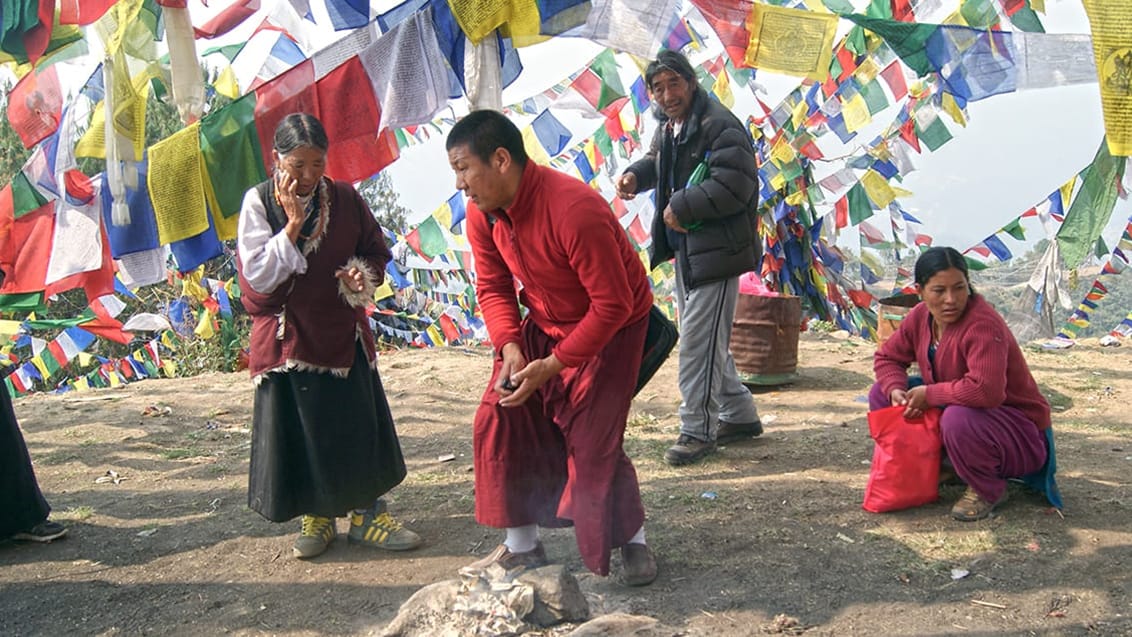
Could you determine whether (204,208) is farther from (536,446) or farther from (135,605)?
(536,446)

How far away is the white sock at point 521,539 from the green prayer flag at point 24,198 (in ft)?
11.2

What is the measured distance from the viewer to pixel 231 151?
4.28 metres

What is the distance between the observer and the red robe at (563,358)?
2783 mm

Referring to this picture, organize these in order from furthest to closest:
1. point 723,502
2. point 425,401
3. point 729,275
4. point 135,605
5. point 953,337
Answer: point 425,401 < point 729,275 < point 723,502 < point 953,337 < point 135,605

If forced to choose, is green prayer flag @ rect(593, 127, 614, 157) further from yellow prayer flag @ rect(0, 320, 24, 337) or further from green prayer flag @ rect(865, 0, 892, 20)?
yellow prayer flag @ rect(0, 320, 24, 337)

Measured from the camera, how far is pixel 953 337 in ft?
11.8

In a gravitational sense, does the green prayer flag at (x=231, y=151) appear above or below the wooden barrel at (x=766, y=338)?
above

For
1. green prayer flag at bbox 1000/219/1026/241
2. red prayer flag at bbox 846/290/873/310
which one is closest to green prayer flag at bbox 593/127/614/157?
red prayer flag at bbox 846/290/873/310

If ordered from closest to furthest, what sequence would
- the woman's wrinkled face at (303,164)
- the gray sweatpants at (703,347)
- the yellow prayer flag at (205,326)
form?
the woman's wrinkled face at (303,164)
the gray sweatpants at (703,347)
the yellow prayer flag at (205,326)

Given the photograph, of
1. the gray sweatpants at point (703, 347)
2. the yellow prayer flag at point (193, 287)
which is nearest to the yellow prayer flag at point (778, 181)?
the gray sweatpants at point (703, 347)

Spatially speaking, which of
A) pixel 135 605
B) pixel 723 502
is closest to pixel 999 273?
pixel 723 502

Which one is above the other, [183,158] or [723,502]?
[183,158]

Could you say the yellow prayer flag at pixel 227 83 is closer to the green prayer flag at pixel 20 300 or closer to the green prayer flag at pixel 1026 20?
the green prayer flag at pixel 20 300

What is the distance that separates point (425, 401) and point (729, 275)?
3.55 m
